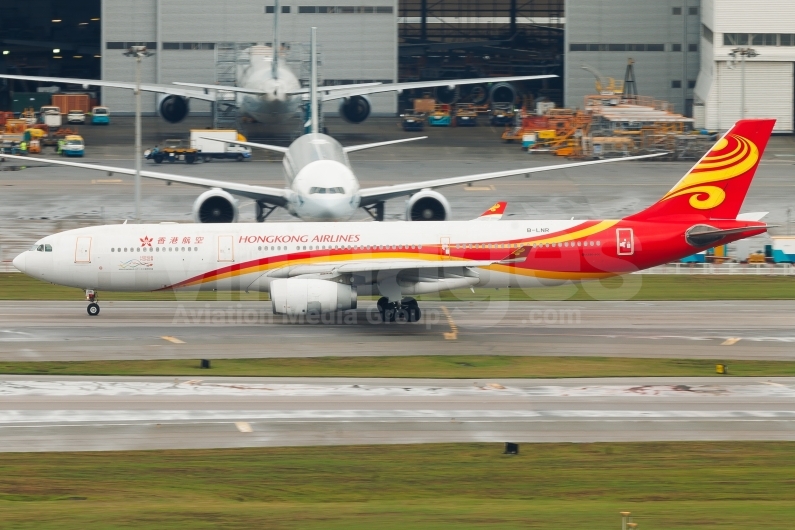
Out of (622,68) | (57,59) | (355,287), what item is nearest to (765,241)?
(355,287)

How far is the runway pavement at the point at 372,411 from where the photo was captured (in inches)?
1122

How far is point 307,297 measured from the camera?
135ft

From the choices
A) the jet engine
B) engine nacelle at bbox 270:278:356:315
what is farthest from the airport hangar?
engine nacelle at bbox 270:278:356:315

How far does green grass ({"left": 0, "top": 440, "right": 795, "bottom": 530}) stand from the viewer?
21906mm

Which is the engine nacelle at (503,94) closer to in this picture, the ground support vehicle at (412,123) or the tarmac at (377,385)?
the ground support vehicle at (412,123)

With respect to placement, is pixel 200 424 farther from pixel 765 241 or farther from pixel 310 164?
pixel 765 241

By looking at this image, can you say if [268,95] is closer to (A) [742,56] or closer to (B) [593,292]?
(A) [742,56]

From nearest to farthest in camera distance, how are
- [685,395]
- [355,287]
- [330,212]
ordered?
[685,395], [355,287], [330,212]

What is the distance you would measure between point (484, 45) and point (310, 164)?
81.6m

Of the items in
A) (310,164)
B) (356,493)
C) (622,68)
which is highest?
(622,68)

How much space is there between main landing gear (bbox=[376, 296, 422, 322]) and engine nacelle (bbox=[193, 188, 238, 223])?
15422 millimetres

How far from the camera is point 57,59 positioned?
454 ft

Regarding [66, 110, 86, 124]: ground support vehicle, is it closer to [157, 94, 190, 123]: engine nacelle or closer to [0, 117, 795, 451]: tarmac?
[157, 94, 190, 123]: engine nacelle

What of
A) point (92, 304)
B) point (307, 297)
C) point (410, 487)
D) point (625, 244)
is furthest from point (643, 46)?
point (410, 487)
